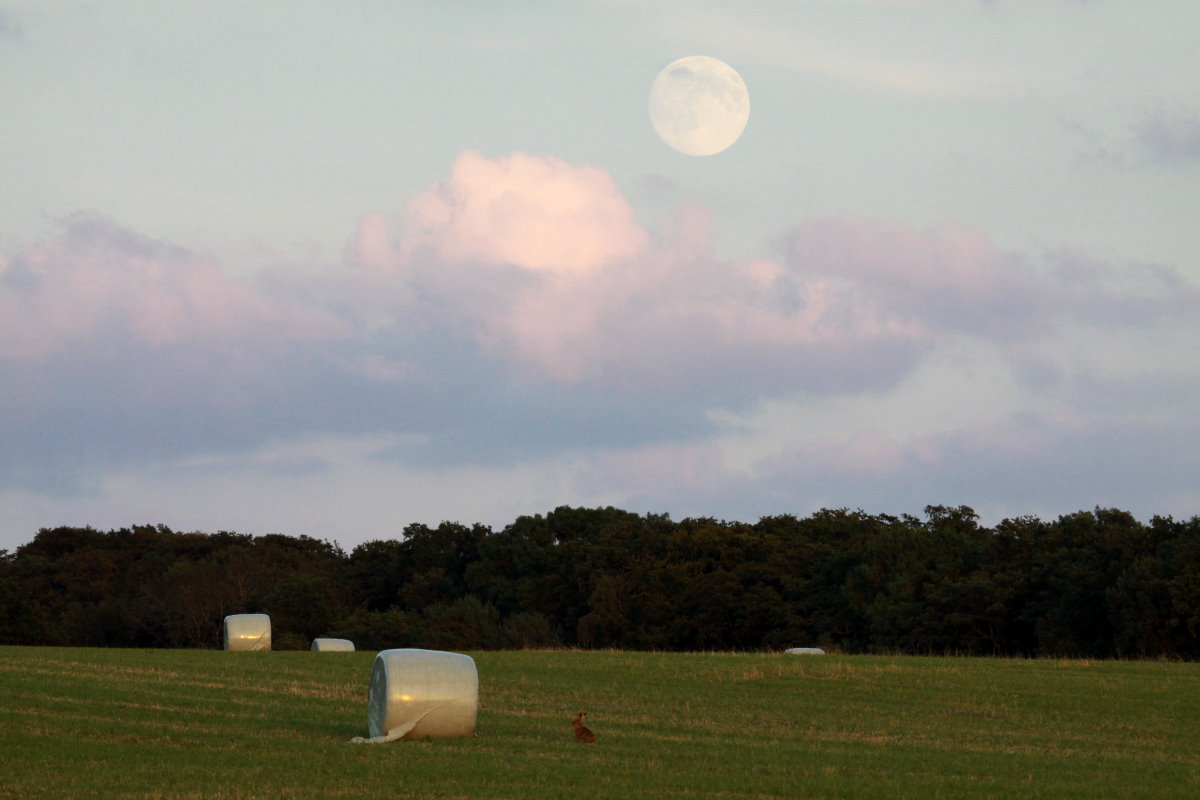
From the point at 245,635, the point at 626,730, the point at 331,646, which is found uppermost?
the point at 245,635

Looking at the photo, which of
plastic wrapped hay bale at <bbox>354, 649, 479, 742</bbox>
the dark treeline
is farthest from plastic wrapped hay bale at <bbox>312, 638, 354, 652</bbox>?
the dark treeline

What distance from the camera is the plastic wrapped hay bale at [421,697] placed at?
20.8 m

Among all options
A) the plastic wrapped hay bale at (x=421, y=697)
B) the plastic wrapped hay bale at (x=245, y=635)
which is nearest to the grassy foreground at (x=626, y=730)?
the plastic wrapped hay bale at (x=421, y=697)

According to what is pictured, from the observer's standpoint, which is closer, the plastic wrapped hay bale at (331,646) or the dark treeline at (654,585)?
the plastic wrapped hay bale at (331,646)

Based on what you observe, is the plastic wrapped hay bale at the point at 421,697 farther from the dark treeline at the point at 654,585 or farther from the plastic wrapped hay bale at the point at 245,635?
the dark treeline at the point at 654,585

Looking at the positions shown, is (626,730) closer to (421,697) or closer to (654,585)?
(421,697)

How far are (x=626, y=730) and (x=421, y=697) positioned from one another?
450 centimetres

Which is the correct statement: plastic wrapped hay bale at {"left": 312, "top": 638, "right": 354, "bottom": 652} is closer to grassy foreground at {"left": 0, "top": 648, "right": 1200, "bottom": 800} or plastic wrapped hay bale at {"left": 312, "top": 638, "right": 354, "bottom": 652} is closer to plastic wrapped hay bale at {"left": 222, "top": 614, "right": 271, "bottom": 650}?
plastic wrapped hay bale at {"left": 222, "top": 614, "right": 271, "bottom": 650}

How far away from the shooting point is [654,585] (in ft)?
295

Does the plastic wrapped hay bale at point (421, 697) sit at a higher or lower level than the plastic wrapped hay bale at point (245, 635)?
lower

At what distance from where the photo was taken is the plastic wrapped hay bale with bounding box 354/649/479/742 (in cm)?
2080

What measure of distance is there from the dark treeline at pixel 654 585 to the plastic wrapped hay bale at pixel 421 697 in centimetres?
4478

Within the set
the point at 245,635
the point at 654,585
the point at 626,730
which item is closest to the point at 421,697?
the point at 626,730

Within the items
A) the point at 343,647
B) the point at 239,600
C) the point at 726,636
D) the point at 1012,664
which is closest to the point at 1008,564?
the point at 726,636
